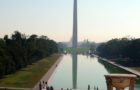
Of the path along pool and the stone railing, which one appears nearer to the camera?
the stone railing

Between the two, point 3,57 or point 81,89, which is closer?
point 81,89

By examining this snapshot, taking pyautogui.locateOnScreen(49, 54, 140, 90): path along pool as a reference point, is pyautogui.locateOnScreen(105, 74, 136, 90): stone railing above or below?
above

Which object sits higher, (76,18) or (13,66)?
(76,18)

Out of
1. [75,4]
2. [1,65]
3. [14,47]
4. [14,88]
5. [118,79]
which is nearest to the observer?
[118,79]

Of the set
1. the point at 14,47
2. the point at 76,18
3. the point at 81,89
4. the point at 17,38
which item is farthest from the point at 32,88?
the point at 76,18

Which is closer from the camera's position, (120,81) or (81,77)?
(120,81)

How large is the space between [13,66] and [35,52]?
75.4 ft

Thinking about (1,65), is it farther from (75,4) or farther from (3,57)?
(75,4)

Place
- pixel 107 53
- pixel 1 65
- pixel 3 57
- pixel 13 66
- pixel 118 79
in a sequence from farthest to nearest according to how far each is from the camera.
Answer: pixel 107 53 < pixel 13 66 < pixel 3 57 < pixel 1 65 < pixel 118 79

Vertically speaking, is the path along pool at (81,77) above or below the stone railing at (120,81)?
below

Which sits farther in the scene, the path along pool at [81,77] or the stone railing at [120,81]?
the path along pool at [81,77]

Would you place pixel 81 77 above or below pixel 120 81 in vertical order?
below

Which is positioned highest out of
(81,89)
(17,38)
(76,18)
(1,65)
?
(76,18)

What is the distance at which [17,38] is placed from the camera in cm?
5634
